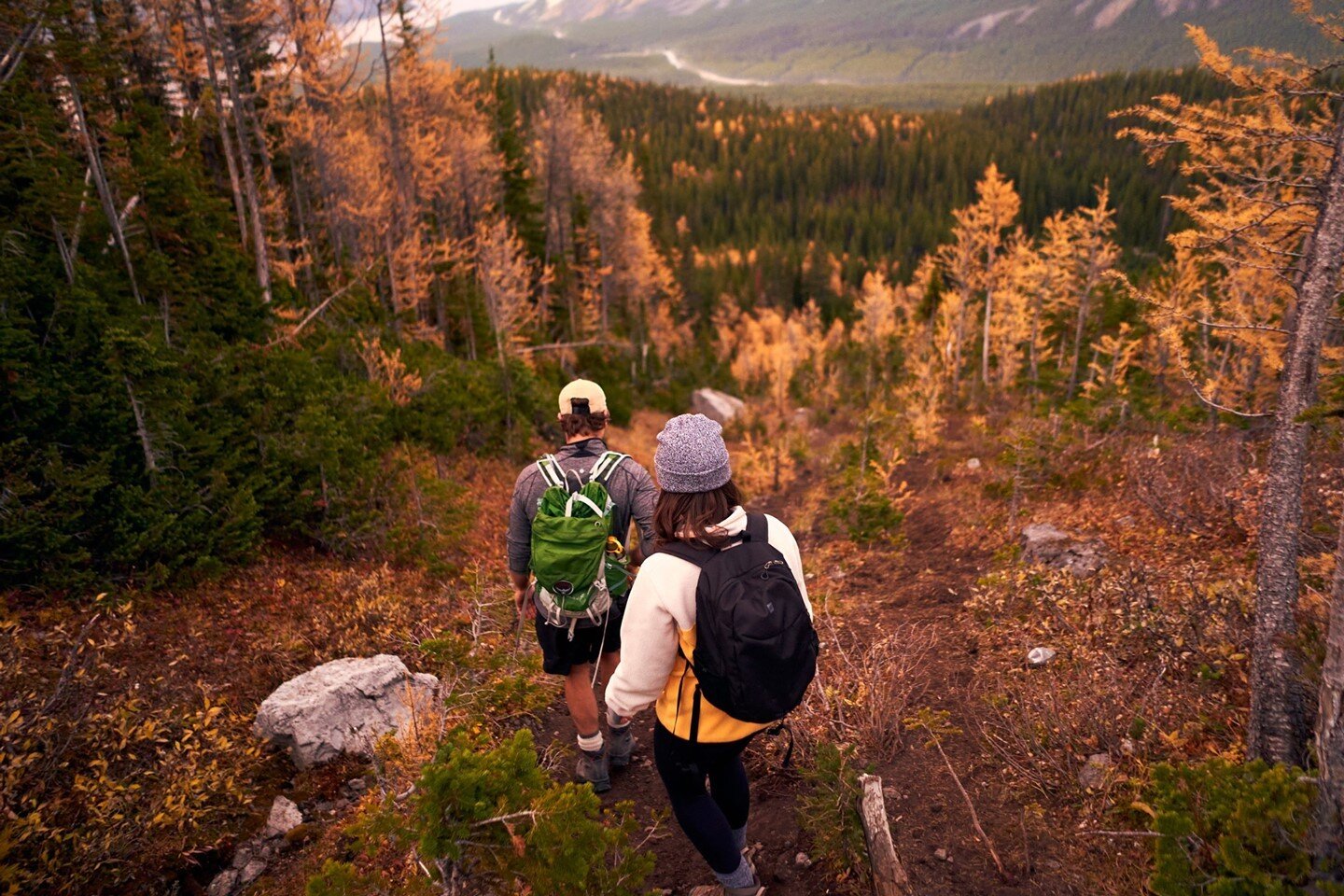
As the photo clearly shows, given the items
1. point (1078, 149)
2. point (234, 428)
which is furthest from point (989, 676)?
point (1078, 149)

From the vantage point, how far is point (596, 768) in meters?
4.03

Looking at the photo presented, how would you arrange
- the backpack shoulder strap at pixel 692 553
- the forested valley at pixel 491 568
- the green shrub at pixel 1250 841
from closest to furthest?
the green shrub at pixel 1250 841 < the backpack shoulder strap at pixel 692 553 < the forested valley at pixel 491 568

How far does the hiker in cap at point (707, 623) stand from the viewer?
7.06ft

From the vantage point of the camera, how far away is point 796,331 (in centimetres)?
4984

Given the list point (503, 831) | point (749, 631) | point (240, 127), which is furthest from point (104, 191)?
point (749, 631)

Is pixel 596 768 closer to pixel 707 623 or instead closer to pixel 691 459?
pixel 707 623

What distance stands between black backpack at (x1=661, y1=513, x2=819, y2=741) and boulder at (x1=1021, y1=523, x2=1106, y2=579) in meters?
5.30

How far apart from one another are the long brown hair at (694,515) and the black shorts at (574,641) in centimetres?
134

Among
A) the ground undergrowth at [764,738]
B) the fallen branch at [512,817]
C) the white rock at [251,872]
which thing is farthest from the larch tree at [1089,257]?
the white rock at [251,872]

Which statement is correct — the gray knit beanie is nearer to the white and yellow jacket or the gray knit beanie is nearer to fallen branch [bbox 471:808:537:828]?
the white and yellow jacket

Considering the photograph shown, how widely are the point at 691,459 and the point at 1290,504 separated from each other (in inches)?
130

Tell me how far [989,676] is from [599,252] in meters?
28.5

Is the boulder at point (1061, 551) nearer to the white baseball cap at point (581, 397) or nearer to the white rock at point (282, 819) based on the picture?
the white baseball cap at point (581, 397)

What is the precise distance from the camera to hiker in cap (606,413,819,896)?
7.06ft
